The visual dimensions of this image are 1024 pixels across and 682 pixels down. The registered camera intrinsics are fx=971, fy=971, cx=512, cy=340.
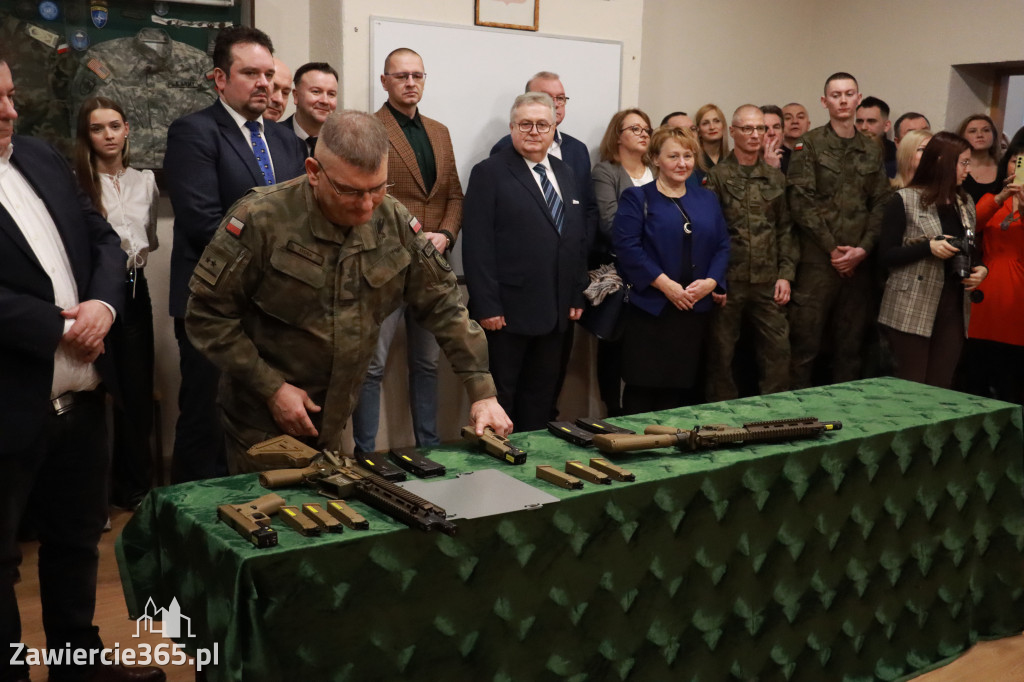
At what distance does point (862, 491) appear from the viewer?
2525 millimetres

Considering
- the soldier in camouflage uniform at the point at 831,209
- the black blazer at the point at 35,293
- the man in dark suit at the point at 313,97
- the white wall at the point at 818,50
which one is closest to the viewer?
the black blazer at the point at 35,293

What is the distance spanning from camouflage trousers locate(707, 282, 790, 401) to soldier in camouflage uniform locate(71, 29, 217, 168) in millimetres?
2543

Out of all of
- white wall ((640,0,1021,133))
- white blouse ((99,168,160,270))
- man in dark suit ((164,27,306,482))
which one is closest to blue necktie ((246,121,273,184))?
man in dark suit ((164,27,306,482))

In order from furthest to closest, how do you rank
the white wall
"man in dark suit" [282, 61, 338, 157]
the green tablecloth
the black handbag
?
the white wall < the black handbag < "man in dark suit" [282, 61, 338, 157] < the green tablecloth

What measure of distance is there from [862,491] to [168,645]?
1.96 meters

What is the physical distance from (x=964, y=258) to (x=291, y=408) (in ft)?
10.4

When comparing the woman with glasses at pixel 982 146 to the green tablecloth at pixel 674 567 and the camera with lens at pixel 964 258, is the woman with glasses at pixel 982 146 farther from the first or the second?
the green tablecloth at pixel 674 567

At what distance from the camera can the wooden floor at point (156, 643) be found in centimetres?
271

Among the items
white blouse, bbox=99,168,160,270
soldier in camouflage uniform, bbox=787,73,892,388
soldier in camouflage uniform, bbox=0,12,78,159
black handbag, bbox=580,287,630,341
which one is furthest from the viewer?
soldier in camouflage uniform, bbox=787,73,892,388

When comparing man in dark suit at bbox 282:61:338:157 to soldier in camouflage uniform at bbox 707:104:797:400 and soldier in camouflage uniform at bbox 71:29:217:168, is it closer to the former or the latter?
soldier in camouflage uniform at bbox 71:29:217:168

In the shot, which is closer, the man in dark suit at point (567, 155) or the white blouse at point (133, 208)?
the white blouse at point (133, 208)

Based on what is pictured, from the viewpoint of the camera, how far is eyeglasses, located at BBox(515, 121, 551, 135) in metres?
4.12

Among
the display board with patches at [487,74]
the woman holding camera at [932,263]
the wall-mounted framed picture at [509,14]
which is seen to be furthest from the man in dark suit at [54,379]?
the woman holding camera at [932,263]

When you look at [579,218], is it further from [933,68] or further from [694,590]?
[933,68]
